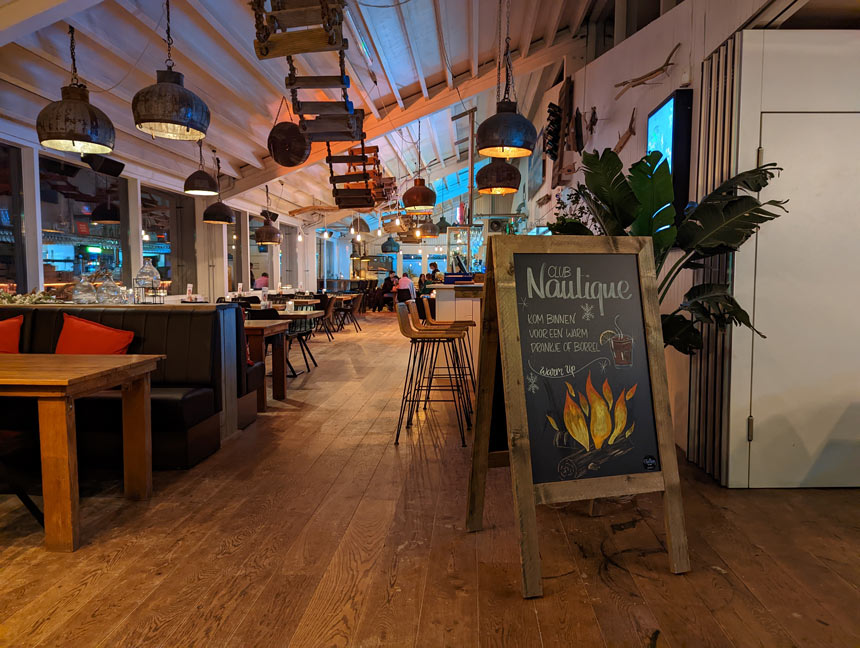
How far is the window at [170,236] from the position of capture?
28.9 ft

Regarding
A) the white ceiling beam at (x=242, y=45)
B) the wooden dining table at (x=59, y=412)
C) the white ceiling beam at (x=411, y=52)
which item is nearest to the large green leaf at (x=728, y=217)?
the wooden dining table at (x=59, y=412)

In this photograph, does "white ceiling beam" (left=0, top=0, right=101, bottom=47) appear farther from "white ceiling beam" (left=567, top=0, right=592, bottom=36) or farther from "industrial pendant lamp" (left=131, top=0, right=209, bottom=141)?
"white ceiling beam" (left=567, top=0, right=592, bottom=36)

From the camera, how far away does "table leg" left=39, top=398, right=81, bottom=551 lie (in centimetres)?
227

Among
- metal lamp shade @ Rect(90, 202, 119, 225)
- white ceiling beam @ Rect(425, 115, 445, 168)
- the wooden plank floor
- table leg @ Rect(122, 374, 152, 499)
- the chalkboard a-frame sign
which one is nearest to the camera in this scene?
the wooden plank floor

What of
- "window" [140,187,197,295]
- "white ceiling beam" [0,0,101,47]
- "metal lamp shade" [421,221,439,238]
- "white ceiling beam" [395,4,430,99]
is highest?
"white ceiling beam" [395,4,430,99]

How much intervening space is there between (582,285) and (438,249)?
24.7 meters

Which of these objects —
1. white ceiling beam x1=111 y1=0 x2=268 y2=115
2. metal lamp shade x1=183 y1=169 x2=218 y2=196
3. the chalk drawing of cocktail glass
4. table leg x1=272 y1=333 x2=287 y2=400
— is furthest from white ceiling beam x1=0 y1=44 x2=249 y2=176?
the chalk drawing of cocktail glass

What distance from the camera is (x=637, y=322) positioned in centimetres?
230

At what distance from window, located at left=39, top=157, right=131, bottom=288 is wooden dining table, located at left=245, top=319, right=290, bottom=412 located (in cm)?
317

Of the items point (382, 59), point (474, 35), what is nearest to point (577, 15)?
point (474, 35)

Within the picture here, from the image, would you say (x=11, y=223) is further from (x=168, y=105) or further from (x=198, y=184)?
(x=168, y=105)

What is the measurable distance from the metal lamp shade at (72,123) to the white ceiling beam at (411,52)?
3.22 m

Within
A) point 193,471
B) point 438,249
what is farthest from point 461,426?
A: point 438,249

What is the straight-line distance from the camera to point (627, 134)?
4.75m
